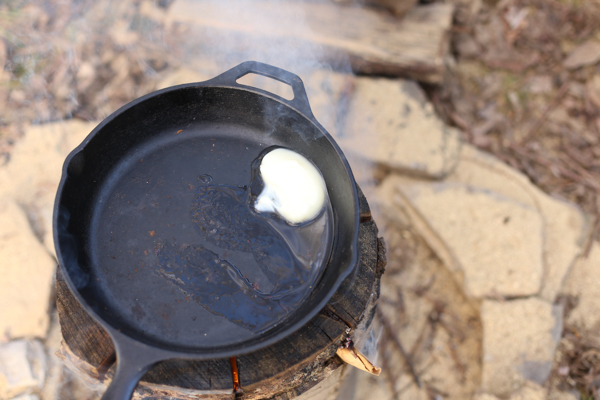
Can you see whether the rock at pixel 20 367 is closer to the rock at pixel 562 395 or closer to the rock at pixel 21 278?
the rock at pixel 21 278

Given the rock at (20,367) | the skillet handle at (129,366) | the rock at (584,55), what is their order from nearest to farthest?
the skillet handle at (129,366)
the rock at (20,367)
the rock at (584,55)

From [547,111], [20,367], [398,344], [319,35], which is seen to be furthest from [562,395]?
[20,367]

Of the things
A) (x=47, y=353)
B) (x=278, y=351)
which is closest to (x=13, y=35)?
(x=47, y=353)

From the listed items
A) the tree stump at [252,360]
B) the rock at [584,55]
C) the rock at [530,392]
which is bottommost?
the rock at [530,392]

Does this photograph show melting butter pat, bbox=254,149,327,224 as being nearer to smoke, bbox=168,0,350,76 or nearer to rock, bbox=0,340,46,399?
smoke, bbox=168,0,350,76

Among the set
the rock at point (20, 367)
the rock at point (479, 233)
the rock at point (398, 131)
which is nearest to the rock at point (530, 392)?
the rock at point (479, 233)

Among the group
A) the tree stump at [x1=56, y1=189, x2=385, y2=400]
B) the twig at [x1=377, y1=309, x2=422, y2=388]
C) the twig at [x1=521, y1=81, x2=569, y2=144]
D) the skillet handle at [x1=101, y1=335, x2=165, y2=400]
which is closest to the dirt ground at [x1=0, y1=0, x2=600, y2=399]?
the twig at [x1=521, y1=81, x2=569, y2=144]

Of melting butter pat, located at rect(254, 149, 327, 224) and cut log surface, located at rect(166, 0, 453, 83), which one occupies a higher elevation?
cut log surface, located at rect(166, 0, 453, 83)
